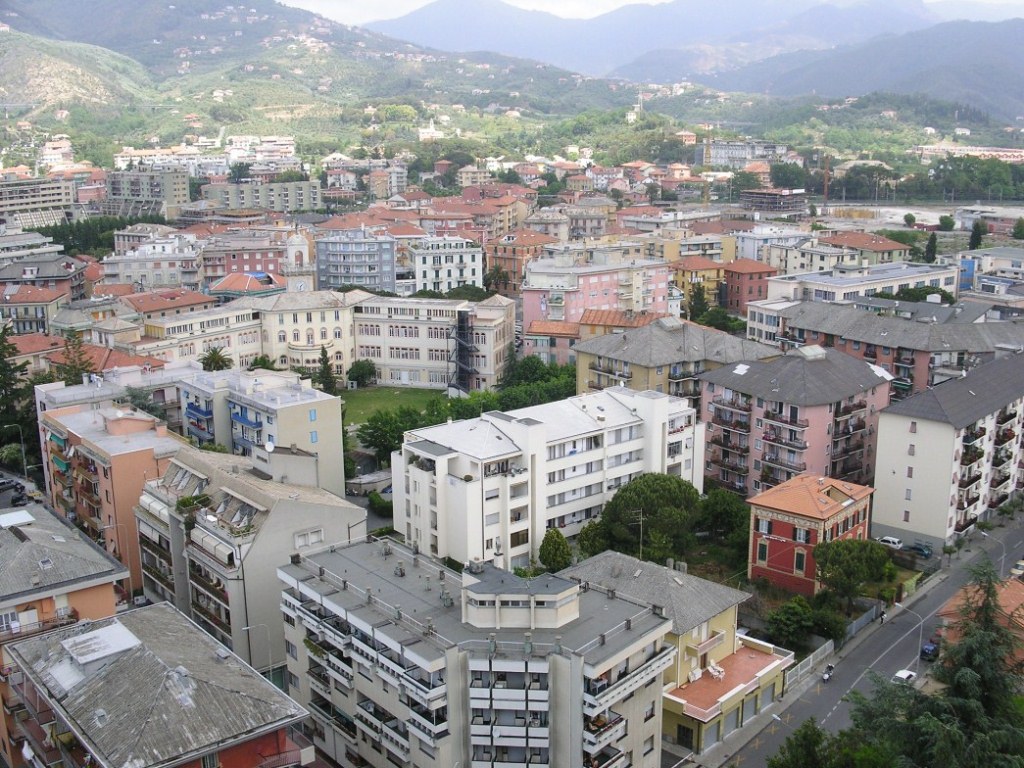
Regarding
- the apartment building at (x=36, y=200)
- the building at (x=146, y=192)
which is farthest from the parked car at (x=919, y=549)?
the apartment building at (x=36, y=200)

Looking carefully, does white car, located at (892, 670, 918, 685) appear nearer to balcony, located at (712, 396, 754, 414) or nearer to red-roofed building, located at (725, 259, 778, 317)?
balcony, located at (712, 396, 754, 414)

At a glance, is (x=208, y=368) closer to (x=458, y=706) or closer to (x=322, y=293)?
(x=322, y=293)

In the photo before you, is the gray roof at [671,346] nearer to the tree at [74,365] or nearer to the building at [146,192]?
the tree at [74,365]

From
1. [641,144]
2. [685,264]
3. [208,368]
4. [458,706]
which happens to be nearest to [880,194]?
[641,144]

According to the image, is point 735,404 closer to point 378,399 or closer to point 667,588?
point 667,588

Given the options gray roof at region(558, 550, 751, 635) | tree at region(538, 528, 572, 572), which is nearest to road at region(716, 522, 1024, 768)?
gray roof at region(558, 550, 751, 635)

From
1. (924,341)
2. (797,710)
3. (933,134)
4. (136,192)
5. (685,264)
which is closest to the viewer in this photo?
(797,710)
